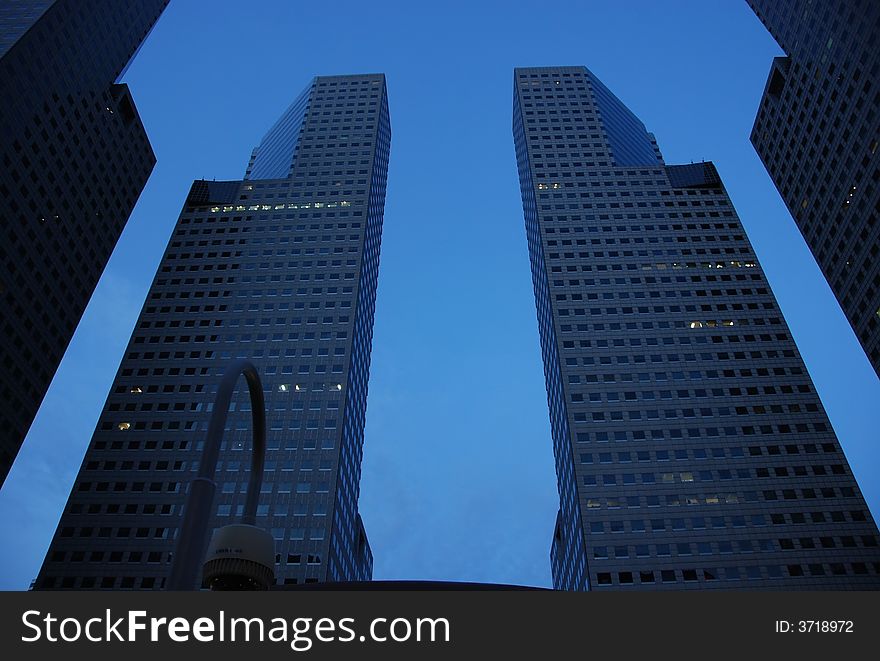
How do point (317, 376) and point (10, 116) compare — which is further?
point (317, 376)

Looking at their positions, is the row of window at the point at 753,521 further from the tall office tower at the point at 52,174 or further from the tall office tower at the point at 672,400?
the tall office tower at the point at 52,174

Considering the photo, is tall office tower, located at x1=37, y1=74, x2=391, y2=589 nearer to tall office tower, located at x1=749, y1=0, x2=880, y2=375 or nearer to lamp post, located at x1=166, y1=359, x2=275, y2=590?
tall office tower, located at x1=749, y1=0, x2=880, y2=375

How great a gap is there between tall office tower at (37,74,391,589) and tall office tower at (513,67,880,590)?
38.2m

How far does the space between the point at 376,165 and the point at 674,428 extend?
338 feet

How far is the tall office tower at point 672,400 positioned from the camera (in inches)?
3984

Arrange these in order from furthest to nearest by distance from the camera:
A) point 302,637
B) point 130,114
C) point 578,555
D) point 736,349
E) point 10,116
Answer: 1. point 130,114
2. point 736,349
3. point 578,555
4. point 10,116
5. point 302,637

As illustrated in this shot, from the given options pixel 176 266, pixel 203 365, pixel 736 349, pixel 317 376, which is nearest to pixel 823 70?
pixel 736 349

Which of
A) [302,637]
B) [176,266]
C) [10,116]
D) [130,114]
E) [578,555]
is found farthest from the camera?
[176,266]

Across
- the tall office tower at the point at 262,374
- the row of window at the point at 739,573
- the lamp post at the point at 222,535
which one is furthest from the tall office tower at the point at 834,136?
the lamp post at the point at 222,535

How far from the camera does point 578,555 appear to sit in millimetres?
111312

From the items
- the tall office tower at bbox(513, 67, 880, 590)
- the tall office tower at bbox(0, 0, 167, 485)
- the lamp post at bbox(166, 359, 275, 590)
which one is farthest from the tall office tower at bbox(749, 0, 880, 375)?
the tall office tower at bbox(0, 0, 167, 485)

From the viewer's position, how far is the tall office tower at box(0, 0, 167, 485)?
102750 millimetres

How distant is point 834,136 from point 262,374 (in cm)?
10008

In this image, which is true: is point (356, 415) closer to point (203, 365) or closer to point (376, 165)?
point (203, 365)
